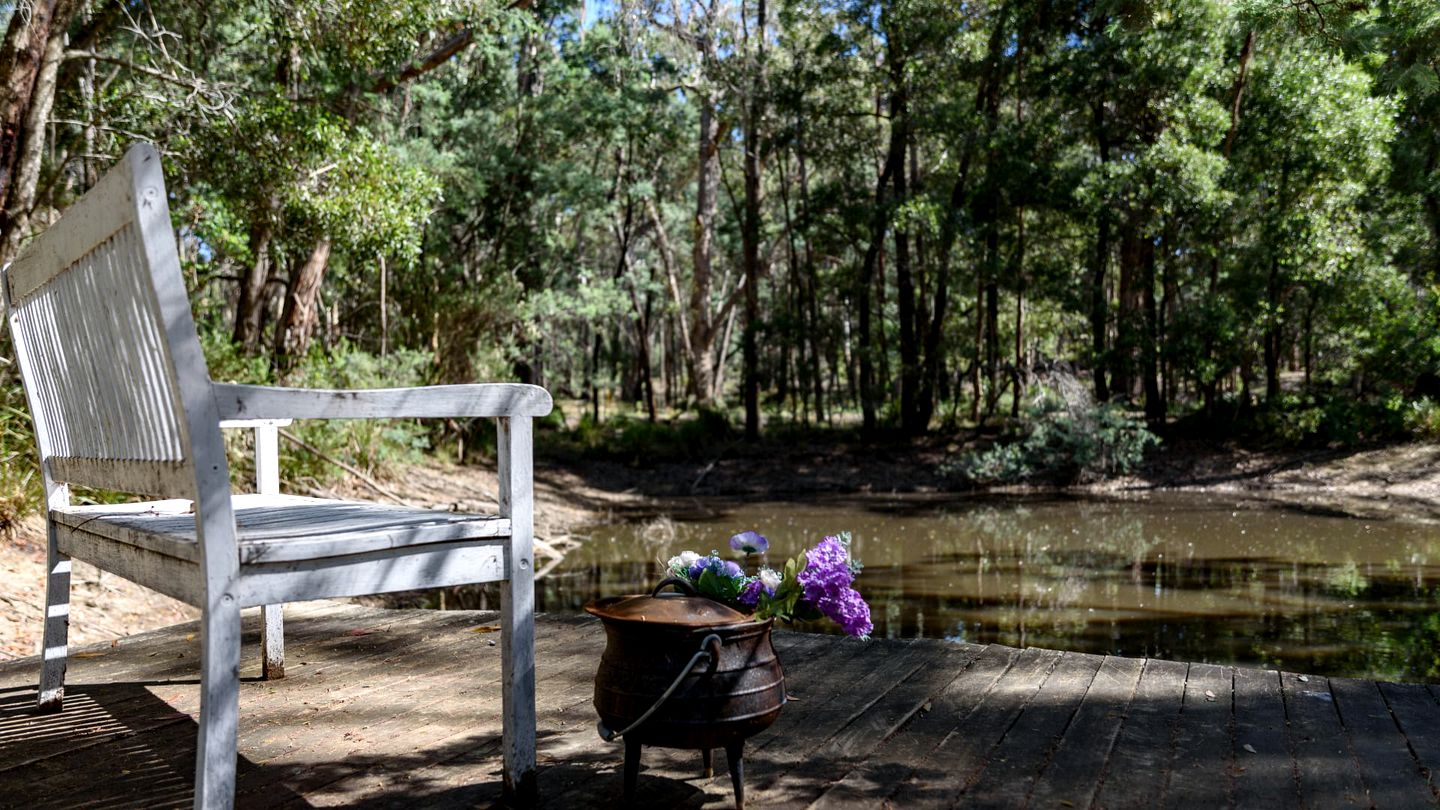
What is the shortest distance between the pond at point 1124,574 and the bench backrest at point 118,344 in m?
1.67

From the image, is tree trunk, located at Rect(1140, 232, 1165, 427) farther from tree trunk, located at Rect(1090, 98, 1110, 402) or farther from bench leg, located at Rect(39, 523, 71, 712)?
bench leg, located at Rect(39, 523, 71, 712)

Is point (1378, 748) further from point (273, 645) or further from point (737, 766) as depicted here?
point (273, 645)

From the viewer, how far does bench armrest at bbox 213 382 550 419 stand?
5.70 feet

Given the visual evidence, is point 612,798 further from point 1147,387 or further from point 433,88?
point 1147,387

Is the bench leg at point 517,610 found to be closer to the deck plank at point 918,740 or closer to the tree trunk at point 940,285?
the deck plank at point 918,740

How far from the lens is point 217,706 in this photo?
5.61 feet

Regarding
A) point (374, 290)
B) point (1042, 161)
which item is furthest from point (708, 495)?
point (1042, 161)

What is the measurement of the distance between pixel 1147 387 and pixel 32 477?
50.1ft

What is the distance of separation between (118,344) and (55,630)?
1243 millimetres

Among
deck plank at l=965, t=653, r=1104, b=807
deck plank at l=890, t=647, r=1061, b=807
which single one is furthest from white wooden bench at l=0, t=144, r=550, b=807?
deck plank at l=965, t=653, r=1104, b=807

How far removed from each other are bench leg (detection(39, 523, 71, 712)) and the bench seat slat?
21 centimetres

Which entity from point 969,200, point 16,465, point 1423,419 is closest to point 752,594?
point 16,465

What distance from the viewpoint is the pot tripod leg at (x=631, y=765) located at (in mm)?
2039

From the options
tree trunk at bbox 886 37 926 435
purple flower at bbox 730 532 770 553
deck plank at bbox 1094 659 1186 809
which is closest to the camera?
deck plank at bbox 1094 659 1186 809
